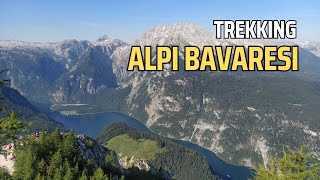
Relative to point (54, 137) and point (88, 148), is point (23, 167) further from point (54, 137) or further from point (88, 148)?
point (88, 148)

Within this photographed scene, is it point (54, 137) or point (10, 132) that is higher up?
point (10, 132)

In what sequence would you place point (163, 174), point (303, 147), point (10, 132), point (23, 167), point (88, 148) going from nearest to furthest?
point (10, 132) → point (23, 167) → point (303, 147) → point (88, 148) → point (163, 174)

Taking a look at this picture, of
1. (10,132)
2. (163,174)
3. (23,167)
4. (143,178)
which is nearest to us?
(10,132)

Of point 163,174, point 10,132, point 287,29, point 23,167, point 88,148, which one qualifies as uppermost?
point 287,29

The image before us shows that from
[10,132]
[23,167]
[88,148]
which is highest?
[10,132]

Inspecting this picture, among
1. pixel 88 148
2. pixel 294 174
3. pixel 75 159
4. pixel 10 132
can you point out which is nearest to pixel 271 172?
pixel 294 174

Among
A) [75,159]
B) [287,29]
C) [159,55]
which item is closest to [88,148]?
[75,159]

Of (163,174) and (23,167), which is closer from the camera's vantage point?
(23,167)

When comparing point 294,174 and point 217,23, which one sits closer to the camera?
point 294,174

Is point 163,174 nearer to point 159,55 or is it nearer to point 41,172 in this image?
point 159,55
